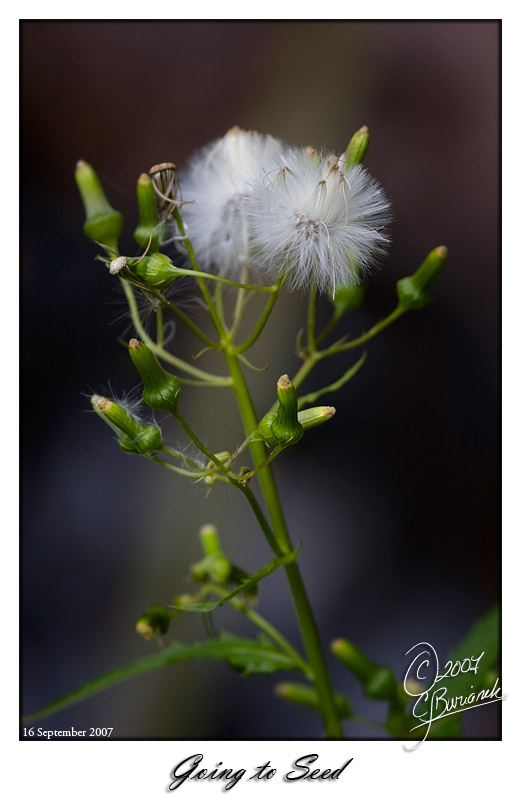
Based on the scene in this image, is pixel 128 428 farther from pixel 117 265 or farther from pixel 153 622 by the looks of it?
pixel 153 622

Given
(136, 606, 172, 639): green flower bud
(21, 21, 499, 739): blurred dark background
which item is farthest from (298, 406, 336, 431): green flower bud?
(21, 21, 499, 739): blurred dark background

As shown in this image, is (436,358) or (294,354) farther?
(436,358)

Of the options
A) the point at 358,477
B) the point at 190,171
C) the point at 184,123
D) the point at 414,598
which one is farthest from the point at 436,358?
the point at 190,171

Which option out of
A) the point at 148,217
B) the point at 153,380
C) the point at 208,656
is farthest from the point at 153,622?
the point at 148,217
